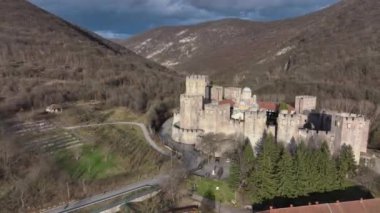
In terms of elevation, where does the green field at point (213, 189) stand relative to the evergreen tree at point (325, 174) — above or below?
below

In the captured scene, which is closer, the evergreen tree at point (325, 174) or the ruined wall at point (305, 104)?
the evergreen tree at point (325, 174)

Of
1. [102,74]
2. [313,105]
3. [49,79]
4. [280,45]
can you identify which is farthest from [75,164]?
[280,45]

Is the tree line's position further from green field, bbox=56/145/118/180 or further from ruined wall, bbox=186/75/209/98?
ruined wall, bbox=186/75/209/98

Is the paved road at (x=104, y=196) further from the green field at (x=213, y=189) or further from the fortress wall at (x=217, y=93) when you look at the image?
the fortress wall at (x=217, y=93)

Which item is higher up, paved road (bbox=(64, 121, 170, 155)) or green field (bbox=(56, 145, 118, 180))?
paved road (bbox=(64, 121, 170, 155))

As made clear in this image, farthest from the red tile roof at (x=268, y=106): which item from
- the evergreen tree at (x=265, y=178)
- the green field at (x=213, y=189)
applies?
the green field at (x=213, y=189)

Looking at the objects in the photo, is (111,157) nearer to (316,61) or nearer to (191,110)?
(191,110)

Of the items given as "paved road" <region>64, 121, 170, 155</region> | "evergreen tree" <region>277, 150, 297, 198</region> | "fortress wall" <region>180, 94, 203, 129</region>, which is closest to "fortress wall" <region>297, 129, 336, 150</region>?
"evergreen tree" <region>277, 150, 297, 198</region>
